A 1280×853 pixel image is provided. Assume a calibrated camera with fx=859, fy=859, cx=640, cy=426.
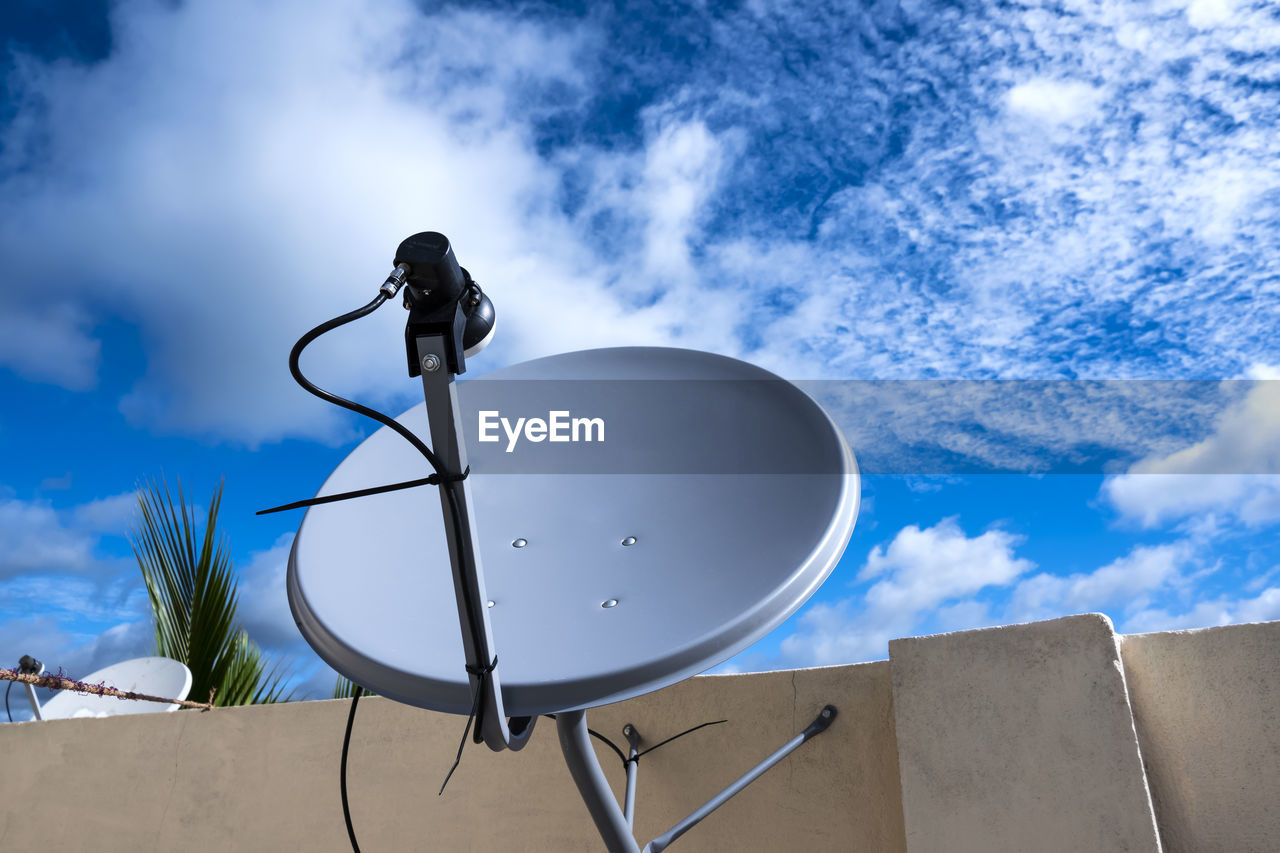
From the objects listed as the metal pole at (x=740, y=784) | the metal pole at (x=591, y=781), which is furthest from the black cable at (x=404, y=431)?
the metal pole at (x=740, y=784)

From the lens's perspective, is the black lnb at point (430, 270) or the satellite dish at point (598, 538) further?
the satellite dish at point (598, 538)

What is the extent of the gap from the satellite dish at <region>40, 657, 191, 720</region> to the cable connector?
3.05 meters

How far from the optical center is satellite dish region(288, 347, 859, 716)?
95cm

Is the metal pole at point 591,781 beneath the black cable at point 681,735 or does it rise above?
beneath

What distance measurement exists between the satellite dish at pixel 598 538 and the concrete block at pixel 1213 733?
0.75 m

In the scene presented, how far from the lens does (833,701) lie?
1.70 m

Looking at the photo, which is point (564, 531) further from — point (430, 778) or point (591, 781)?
point (430, 778)

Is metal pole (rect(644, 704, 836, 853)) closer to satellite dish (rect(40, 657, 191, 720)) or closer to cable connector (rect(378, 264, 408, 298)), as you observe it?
cable connector (rect(378, 264, 408, 298))

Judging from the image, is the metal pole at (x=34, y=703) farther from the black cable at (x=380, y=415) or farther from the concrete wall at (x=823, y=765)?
the black cable at (x=380, y=415)

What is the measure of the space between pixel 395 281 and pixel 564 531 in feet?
1.96

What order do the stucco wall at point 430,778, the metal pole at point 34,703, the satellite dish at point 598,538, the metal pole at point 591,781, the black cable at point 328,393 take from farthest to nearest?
the metal pole at point 34,703 < the stucco wall at point 430,778 < the metal pole at point 591,781 < the satellite dish at point 598,538 < the black cable at point 328,393

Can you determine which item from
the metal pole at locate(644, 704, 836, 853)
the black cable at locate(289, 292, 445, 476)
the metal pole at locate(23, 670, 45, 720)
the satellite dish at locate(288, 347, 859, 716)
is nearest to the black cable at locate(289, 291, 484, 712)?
the black cable at locate(289, 292, 445, 476)

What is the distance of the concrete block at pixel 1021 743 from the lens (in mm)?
1328

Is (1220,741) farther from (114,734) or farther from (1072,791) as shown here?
(114,734)
